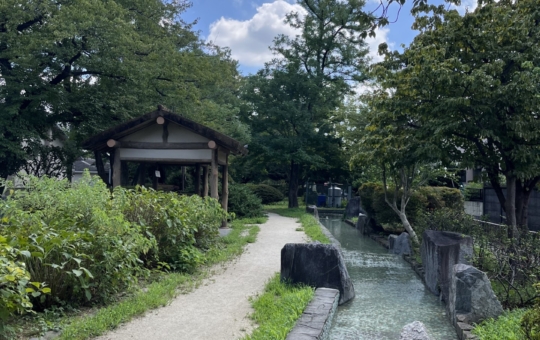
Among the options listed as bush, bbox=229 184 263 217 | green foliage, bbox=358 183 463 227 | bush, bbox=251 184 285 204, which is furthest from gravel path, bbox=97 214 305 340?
bush, bbox=251 184 285 204

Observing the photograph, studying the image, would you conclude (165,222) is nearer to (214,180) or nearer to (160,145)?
(214,180)

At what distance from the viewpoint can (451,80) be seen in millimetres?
8000

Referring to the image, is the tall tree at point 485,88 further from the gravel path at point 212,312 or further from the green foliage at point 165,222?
→ the green foliage at point 165,222

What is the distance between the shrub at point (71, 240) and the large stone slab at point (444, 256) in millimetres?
4840

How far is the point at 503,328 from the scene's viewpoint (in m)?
4.92

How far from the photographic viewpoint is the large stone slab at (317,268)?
6609 millimetres

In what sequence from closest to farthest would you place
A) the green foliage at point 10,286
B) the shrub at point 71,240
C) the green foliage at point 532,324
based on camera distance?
1. the green foliage at point 10,286
2. the green foliage at point 532,324
3. the shrub at point 71,240

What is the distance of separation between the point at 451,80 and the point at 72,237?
682cm

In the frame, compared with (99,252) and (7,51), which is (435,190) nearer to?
(99,252)

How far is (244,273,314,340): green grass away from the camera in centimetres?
443

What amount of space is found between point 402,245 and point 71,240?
9.32m

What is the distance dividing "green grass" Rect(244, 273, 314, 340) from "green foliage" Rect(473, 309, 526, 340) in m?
2.03

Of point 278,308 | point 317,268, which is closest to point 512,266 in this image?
point 317,268

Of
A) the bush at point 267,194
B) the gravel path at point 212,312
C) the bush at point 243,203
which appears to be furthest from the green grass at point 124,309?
the bush at point 267,194
